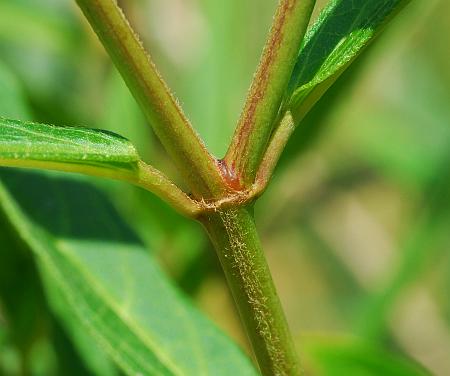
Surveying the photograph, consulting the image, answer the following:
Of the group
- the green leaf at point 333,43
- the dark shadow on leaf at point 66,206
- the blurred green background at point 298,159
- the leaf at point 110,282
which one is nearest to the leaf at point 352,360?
the blurred green background at point 298,159

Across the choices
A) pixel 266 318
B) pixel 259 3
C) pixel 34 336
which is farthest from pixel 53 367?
pixel 259 3

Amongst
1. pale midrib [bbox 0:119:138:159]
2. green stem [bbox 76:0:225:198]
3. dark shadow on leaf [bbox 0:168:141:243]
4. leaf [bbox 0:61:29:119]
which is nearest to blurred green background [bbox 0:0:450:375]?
leaf [bbox 0:61:29:119]

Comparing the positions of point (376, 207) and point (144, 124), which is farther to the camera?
point (376, 207)

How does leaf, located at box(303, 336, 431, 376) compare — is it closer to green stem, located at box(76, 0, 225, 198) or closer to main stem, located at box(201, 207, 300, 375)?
main stem, located at box(201, 207, 300, 375)

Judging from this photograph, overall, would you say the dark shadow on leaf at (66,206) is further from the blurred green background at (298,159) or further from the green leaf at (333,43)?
the green leaf at (333,43)

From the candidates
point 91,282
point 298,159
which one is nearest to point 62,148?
point 91,282

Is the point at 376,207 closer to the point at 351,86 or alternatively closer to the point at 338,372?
the point at 351,86
